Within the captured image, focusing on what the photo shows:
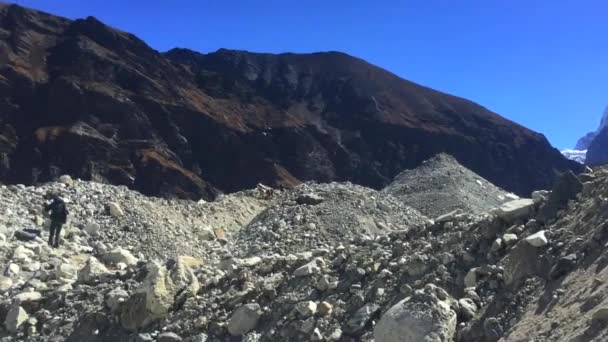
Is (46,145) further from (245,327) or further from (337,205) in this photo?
(245,327)

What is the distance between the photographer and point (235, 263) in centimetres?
773

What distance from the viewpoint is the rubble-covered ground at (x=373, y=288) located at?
458 cm

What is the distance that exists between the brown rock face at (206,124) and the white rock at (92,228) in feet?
95.9

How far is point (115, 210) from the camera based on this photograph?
1335 centimetres

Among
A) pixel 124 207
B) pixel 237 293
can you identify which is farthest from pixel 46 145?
pixel 237 293

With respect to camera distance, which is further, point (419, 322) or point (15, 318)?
point (15, 318)

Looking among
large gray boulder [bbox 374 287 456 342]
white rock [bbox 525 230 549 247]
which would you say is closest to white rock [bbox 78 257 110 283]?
large gray boulder [bbox 374 287 456 342]

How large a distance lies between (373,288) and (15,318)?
4.17 metres

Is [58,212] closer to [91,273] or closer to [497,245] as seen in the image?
[91,273]

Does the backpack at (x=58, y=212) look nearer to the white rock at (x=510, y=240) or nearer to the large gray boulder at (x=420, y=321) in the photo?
the large gray boulder at (x=420, y=321)

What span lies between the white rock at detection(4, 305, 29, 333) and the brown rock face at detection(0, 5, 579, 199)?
34.6 metres

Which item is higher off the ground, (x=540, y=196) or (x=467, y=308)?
(x=540, y=196)

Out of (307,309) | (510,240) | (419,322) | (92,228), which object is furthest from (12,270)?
(510,240)

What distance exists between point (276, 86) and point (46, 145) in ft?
126
